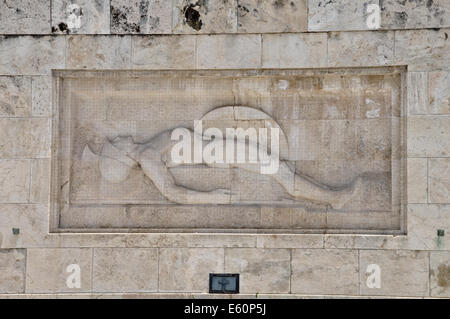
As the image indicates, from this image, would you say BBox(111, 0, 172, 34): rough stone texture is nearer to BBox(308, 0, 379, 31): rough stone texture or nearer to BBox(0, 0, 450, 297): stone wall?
BBox(0, 0, 450, 297): stone wall

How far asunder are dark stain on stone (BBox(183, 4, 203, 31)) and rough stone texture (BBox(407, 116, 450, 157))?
2.86 meters

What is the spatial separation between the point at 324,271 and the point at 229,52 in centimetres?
291

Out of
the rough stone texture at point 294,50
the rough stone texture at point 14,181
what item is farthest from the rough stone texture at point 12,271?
the rough stone texture at point 294,50

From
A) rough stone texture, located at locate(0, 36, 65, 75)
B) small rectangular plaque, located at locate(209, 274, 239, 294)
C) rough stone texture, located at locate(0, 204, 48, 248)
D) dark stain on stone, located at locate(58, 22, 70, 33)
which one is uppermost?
dark stain on stone, located at locate(58, 22, 70, 33)

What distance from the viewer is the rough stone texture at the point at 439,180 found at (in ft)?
24.6

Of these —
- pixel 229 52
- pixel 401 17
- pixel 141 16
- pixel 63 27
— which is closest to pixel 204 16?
pixel 229 52

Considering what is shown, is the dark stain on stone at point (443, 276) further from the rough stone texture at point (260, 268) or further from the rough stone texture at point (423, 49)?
the rough stone texture at point (423, 49)

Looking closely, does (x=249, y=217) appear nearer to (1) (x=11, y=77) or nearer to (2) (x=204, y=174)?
(2) (x=204, y=174)

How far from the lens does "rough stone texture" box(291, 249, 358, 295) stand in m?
7.54

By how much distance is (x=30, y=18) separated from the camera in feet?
26.3

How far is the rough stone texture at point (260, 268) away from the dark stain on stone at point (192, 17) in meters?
2.81

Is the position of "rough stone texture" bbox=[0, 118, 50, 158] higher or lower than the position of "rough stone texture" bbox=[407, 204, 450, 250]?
higher

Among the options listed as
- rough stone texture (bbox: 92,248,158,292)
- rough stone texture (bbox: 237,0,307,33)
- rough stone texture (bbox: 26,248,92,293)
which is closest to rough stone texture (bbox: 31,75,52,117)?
rough stone texture (bbox: 26,248,92,293)
